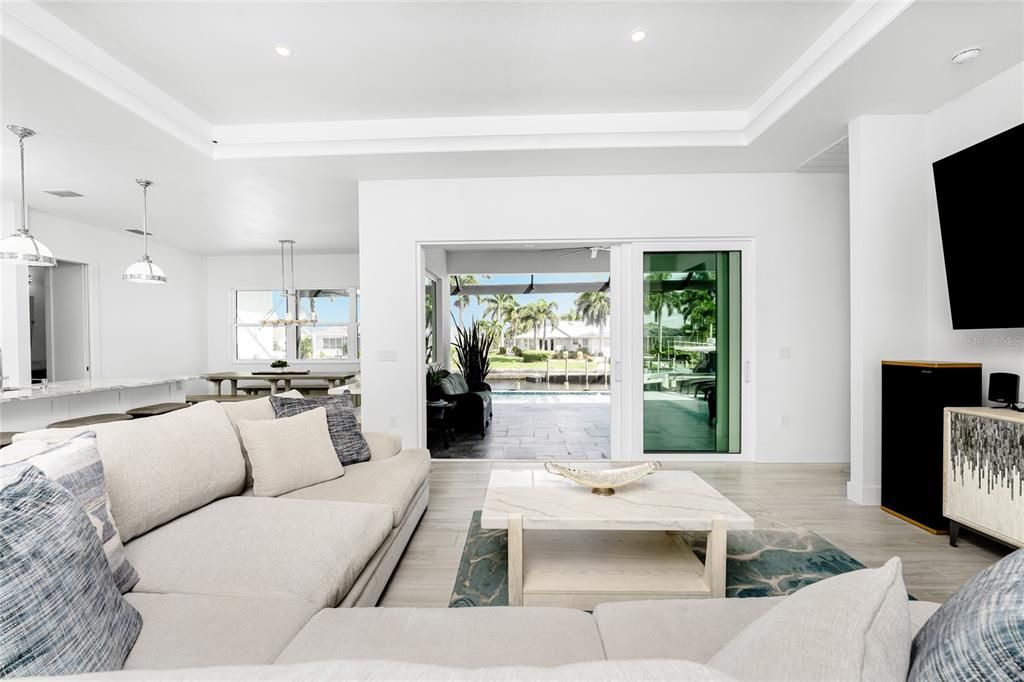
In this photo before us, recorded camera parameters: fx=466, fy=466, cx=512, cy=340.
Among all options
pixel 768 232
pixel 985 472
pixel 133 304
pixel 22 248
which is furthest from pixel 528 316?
pixel 985 472

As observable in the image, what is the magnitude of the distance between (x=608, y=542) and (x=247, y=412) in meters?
2.06

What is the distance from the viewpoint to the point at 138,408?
16.0 ft

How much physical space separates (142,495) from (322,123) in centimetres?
304

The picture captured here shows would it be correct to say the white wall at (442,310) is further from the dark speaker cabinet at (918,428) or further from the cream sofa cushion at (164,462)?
the dark speaker cabinet at (918,428)

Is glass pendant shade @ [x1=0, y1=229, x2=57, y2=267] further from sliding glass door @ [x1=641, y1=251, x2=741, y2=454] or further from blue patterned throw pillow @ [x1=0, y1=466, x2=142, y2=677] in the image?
sliding glass door @ [x1=641, y1=251, x2=741, y2=454]

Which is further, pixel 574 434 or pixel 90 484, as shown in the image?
pixel 574 434

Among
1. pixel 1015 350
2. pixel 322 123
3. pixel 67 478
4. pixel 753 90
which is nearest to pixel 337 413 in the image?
pixel 67 478

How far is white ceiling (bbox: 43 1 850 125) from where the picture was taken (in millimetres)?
2469

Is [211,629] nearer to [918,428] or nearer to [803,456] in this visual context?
[918,428]

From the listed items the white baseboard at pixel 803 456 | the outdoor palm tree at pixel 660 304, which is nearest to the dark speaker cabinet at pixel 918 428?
the white baseboard at pixel 803 456

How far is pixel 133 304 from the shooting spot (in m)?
6.80

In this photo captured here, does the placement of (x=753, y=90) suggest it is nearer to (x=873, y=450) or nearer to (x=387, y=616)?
(x=873, y=450)

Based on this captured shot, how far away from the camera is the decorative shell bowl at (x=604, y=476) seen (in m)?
2.29

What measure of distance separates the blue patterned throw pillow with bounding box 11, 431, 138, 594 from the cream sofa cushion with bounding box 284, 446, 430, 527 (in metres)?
0.84
